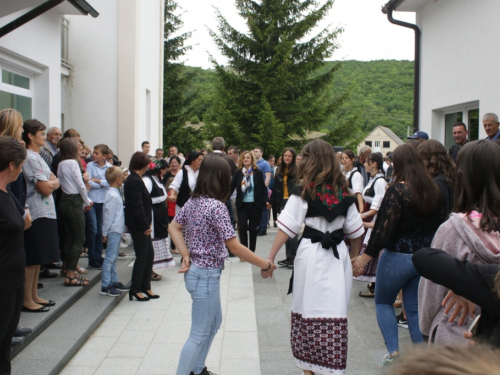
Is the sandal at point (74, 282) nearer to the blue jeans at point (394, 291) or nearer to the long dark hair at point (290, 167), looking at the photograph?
the blue jeans at point (394, 291)

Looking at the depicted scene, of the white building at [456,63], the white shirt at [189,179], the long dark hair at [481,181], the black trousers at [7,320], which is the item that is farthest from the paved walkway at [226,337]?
the white building at [456,63]

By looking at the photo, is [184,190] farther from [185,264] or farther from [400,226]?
[400,226]

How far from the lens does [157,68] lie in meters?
18.1

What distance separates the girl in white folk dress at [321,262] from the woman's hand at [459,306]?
4.99 feet

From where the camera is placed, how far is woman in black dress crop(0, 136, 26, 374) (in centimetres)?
335

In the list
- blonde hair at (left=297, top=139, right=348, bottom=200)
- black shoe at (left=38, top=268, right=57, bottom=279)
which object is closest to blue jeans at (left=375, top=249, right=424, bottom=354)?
blonde hair at (left=297, top=139, right=348, bottom=200)

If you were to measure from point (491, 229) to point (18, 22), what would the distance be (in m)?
7.01

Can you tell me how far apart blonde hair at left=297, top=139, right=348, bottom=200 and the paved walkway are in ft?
5.48

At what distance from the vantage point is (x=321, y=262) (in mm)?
3959

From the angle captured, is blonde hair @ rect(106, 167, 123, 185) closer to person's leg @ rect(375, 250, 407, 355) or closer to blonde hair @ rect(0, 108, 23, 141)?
blonde hair @ rect(0, 108, 23, 141)

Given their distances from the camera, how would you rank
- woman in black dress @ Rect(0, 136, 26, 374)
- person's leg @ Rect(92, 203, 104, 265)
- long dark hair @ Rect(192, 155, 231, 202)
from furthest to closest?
person's leg @ Rect(92, 203, 104, 265) < long dark hair @ Rect(192, 155, 231, 202) < woman in black dress @ Rect(0, 136, 26, 374)

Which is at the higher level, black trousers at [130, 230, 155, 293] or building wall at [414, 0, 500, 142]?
building wall at [414, 0, 500, 142]

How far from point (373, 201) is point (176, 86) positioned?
28428 millimetres

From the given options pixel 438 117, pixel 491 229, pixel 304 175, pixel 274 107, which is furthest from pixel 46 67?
pixel 274 107
